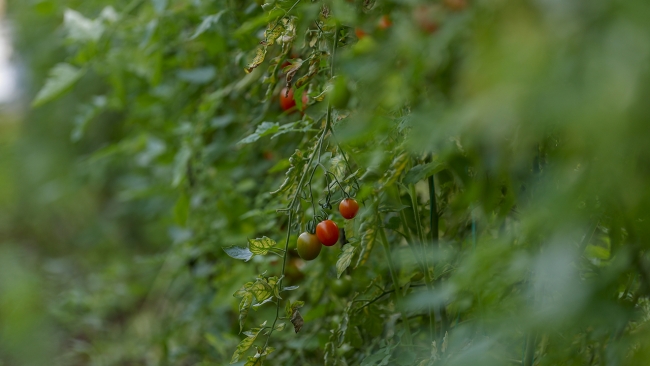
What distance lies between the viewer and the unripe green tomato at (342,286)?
0.96 metres

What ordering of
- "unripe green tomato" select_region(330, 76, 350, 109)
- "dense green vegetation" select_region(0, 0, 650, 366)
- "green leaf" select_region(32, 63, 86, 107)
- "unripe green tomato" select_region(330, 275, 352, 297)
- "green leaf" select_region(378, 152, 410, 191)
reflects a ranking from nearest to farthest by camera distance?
"dense green vegetation" select_region(0, 0, 650, 366), "unripe green tomato" select_region(330, 76, 350, 109), "green leaf" select_region(378, 152, 410, 191), "unripe green tomato" select_region(330, 275, 352, 297), "green leaf" select_region(32, 63, 86, 107)

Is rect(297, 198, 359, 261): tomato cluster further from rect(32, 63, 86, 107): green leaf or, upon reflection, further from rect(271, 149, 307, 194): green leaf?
rect(32, 63, 86, 107): green leaf

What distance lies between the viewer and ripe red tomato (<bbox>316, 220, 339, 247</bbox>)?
0.73 m

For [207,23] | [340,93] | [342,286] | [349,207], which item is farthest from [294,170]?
[207,23]

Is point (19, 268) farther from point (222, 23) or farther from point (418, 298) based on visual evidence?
point (418, 298)

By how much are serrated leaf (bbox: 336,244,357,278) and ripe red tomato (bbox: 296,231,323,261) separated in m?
0.03

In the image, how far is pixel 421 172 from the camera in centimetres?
71

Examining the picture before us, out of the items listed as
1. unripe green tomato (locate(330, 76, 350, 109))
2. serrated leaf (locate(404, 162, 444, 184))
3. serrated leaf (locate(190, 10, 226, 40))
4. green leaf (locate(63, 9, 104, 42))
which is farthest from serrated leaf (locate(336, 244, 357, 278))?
green leaf (locate(63, 9, 104, 42))

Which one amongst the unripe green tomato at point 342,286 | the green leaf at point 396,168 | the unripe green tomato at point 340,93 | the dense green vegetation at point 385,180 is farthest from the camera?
the unripe green tomato at point 342,286

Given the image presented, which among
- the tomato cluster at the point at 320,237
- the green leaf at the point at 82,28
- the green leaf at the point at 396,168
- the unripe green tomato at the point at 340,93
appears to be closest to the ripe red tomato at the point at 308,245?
the tomato cluster at the point at 320,237

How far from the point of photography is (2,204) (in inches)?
112

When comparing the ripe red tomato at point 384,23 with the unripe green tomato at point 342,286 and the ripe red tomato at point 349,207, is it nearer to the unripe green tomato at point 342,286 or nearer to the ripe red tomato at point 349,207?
the ripe red tomato at point 349,207

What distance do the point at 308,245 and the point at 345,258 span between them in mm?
49

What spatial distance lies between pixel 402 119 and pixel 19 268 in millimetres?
2342
